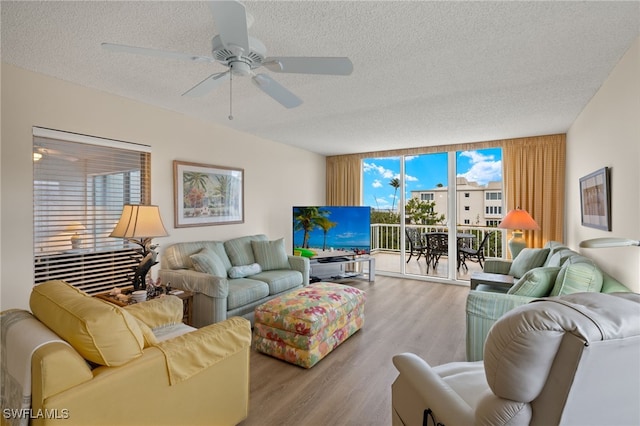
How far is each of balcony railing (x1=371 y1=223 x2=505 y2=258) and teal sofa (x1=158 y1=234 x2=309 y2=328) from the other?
8.87 ft

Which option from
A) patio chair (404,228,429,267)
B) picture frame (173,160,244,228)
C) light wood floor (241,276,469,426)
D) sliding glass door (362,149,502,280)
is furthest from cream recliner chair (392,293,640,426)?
patio chair (404,228,429,267)

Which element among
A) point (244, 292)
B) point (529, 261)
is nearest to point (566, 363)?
point (244, 292)

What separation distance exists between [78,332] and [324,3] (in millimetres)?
1925

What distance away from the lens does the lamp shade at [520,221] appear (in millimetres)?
4164

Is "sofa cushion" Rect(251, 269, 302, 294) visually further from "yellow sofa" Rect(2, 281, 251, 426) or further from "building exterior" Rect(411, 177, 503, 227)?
"building exterior" Rect(411, 177, 503, 227)

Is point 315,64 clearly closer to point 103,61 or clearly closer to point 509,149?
point 103,61

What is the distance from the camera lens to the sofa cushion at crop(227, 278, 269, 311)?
3.15 m

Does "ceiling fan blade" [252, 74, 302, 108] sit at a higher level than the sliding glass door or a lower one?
higher

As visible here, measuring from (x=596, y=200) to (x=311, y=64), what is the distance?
9.26 feet

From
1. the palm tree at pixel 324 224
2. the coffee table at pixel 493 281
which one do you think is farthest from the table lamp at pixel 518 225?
the palm tree at pixel 324 224

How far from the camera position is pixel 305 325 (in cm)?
249

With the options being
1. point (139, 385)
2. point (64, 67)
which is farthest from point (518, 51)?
point (64, 67)

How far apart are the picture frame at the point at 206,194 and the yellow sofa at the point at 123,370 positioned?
7.00ft

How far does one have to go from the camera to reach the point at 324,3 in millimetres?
1657
